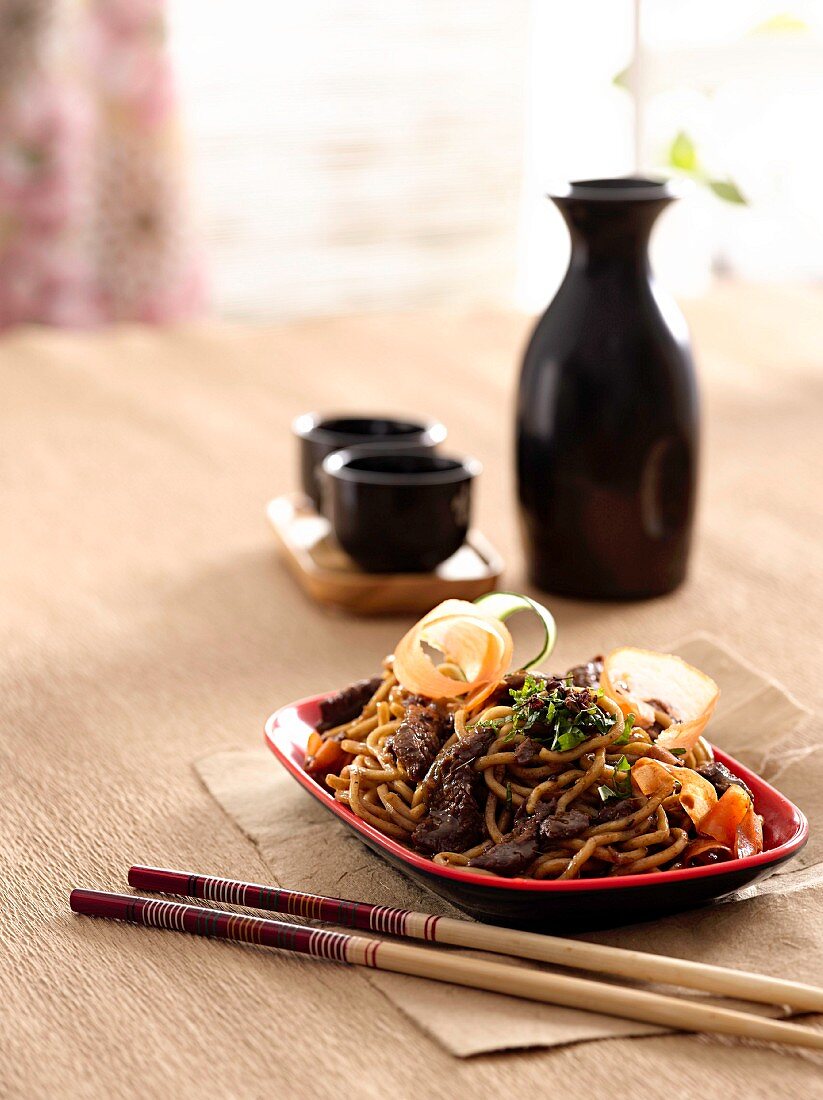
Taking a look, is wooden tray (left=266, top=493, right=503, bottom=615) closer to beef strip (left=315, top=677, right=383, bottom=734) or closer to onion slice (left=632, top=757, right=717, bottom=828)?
beef strip (left=315, top=677, right=383, bottom=734)

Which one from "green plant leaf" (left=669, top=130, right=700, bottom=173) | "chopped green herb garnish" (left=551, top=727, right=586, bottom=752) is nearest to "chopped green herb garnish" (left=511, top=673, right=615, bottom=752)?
"chopped green herb garnish" (left=551, top=727, right=586, bottom=752)

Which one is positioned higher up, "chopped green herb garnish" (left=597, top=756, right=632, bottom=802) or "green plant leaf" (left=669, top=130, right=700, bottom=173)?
A: "green plant leaf" (left=669, top=130, right=700, bottom=173)

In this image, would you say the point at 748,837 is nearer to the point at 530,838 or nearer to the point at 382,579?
the point at 530,838

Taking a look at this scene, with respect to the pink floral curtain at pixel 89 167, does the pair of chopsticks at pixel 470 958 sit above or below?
below

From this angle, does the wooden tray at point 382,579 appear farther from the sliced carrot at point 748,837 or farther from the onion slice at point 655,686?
the sliced carrot at point 748,837

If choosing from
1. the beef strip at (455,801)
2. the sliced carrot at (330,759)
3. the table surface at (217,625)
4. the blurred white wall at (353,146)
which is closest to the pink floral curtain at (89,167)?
the blurred white wall at (353,146)

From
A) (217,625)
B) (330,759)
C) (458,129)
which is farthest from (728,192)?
(330,759)

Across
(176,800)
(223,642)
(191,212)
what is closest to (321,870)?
(176,800)
